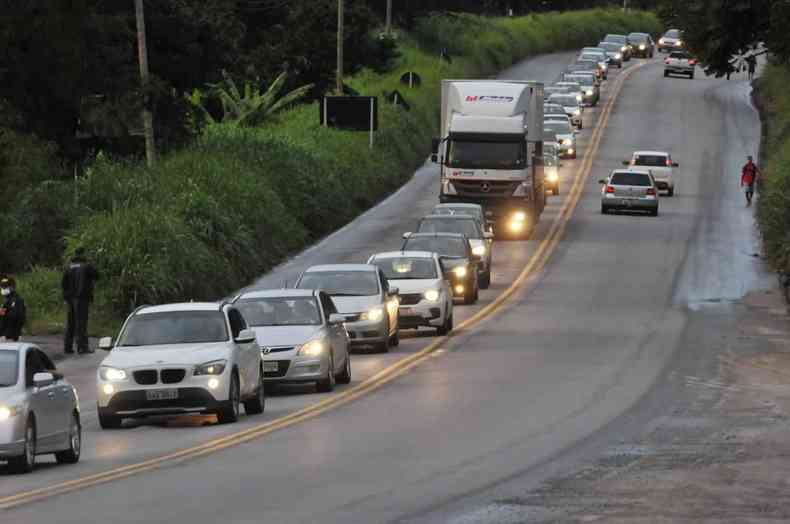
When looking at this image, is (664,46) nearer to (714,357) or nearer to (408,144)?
(408,144)

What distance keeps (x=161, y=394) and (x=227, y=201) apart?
93.2ft

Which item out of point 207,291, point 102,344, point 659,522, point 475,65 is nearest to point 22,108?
point 207,291

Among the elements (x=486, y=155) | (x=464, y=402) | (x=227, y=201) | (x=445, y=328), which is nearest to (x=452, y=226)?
(x=227, y=201)

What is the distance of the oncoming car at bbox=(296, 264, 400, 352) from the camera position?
33.7m

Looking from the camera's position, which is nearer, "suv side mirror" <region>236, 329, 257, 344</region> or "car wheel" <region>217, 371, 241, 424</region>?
"car wheel" <region>217, 371, 241, 424</region>

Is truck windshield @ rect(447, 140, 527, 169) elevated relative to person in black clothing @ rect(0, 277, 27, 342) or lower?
elevated

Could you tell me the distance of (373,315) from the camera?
33781mm

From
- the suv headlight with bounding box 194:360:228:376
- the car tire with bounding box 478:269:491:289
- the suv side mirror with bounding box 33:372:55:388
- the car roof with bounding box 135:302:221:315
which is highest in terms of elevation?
the car roof with bounding box 135:302:221:315

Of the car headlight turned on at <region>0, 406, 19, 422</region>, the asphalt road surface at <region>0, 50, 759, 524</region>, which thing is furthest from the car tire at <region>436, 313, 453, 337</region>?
the car headlight turned on at <region>0, 406, 19, 422</region>

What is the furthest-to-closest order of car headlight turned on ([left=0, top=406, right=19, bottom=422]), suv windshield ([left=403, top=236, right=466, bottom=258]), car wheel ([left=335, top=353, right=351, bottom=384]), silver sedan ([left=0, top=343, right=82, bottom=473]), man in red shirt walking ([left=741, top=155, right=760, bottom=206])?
1. man in red shirt walking ([left=741, top=155, right=760, bottom=206])
2. suv windshield ([left=403, top=236, right=466, bottom=258])
3. car wheel ([left=335, top=353, right=351, bottom=384])
4. silver sedan ([left=0, top=343, right=82, bottom=473])
5. car headlight turned on ([left=0, top=406, right=19, bottom=422])

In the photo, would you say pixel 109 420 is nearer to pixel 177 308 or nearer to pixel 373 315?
pixel 177 308

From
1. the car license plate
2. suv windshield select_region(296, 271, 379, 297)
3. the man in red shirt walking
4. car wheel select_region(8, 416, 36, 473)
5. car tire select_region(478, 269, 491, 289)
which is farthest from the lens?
the man in red shirt walking

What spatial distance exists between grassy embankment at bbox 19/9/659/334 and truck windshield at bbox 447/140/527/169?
5.07 metres

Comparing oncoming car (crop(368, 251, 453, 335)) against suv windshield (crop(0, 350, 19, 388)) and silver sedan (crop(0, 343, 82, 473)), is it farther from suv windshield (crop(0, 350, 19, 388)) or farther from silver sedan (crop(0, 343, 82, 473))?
suv windshield (crop(0, 350, 19, 388))
